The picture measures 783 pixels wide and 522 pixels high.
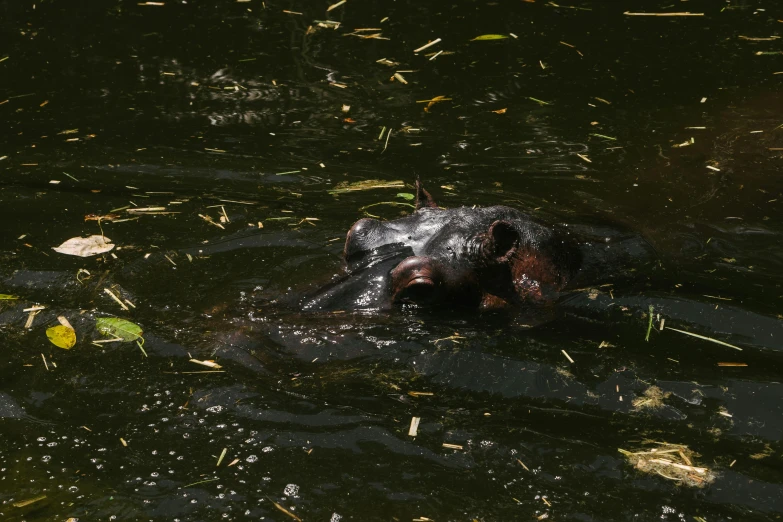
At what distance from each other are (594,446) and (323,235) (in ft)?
9.35

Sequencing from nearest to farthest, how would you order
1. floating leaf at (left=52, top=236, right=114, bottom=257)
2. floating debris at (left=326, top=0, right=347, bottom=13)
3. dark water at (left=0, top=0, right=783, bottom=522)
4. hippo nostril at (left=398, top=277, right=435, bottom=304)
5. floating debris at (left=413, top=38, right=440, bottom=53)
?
dark water at (left=0, top=0, right=783, bottom=522) < hippo nostril at (left=398, top=277, right=435, bottom=304) < floating leaf at (left=52, top=236, right=114, bottom=257) < floating debris at (left=413, top=38, right=440, bottom=53) < floating debris at (left=326, top=0, right=347, bottom=13)

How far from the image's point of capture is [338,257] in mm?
6414

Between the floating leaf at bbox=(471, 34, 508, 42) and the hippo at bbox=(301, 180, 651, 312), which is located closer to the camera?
the hippo at bbox=(301, 180, 651, 312)

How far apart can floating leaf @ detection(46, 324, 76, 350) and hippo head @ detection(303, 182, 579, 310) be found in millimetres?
1352

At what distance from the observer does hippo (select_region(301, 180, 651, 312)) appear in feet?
18.1

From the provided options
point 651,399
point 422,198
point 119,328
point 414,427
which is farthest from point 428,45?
point 414,427

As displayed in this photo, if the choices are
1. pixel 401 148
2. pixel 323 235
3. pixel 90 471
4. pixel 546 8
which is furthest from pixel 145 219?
pixel 546 8

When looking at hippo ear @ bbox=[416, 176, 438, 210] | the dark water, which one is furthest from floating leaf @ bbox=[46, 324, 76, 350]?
hippo ear @ bbox=[416, 176, 438, 210]

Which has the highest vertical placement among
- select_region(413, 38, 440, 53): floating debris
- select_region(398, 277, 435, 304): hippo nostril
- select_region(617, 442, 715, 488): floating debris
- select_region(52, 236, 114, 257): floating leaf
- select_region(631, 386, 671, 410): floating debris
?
select_region(413, 38, 440, 53): floating debris

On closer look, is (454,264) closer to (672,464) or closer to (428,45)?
(672,464)

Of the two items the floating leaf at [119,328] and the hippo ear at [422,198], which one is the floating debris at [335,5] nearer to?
the hippo ear at [422,198]

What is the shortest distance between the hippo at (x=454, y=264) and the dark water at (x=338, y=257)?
0.14 metres

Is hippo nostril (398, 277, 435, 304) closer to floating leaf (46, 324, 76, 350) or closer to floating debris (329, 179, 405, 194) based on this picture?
floating leaf (46, 324, 76, 350)

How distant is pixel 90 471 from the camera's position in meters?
4.50
